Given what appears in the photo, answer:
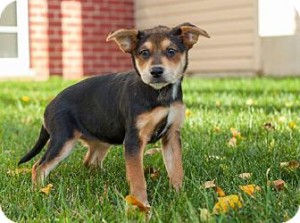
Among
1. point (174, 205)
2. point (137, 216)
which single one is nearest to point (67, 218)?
point (137, 216)

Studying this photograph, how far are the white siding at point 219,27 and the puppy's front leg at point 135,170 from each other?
32.5 ft

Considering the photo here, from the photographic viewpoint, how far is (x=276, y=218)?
2607 millimetres

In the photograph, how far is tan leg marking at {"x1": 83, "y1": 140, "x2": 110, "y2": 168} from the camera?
4.04m

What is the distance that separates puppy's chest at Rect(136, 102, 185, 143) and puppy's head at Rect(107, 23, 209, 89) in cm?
14

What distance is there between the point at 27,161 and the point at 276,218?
2131 millimetres

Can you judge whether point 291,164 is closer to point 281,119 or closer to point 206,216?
point 206,216

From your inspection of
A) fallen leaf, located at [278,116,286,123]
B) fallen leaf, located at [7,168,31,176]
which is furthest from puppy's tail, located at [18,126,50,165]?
fallen leaf, located at [278,116,286,123]

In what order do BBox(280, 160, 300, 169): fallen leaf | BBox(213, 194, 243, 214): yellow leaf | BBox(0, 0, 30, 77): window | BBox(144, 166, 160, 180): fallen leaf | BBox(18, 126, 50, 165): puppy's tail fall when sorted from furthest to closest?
BBox(0, 0, 30, 77): window → BBox(18, 126, 50, 165): puppy's tail → BBox(144, 166, 160, 180): fallen leaf → BBox(280, 160, 300, 169): fallen leaf → BBox(213, 194, 243, 214): yellow leaf

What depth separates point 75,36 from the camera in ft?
45.6

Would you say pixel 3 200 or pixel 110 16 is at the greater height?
pixel 110 16

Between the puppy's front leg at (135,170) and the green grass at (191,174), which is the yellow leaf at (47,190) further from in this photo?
the puppy's front leg at (135,170)

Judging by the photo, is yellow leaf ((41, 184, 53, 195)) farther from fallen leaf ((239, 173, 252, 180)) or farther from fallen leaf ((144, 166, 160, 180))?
fallen leaf ((239, 173, 252, 180))

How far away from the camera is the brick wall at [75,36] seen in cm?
1327

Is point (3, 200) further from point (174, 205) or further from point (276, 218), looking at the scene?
point (276, 218)
